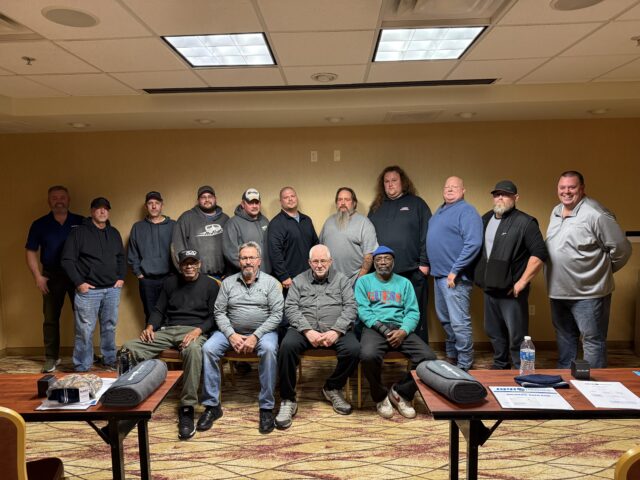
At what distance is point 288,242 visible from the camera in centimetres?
470

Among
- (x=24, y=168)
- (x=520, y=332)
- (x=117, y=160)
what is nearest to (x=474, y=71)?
(x=520, y=332)

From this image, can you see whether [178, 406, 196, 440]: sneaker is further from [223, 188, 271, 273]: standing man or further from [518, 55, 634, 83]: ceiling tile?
[518, 55, 634, 83]: ceiling tile

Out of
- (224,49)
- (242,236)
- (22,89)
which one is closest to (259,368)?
(242,236)

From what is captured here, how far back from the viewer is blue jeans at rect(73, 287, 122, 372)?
4.72m

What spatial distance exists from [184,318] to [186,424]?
2.96ft

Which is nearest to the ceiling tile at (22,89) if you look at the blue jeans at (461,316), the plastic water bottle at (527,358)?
the blue jeans at (461,316)

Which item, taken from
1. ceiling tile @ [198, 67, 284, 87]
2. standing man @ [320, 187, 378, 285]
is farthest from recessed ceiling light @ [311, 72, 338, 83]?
standing man @ [320, 187, 378, 285]

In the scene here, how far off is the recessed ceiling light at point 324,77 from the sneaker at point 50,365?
3881mm

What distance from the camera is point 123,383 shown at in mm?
2176

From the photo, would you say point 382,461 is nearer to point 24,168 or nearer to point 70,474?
point 70,474

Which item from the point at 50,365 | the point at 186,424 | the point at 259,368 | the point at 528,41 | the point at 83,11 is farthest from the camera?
the point at 50,365

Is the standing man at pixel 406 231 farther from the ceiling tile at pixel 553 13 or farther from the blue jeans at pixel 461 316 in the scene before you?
the ceiling tile at pixel 553 13

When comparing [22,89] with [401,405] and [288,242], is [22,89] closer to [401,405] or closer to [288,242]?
[288,242]

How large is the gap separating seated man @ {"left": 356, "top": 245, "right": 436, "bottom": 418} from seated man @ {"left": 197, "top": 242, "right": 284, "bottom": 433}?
2.28ft
